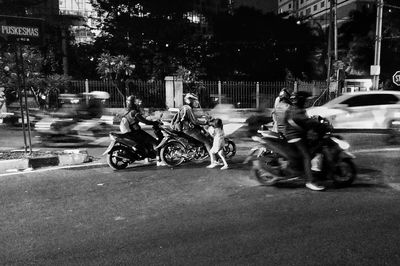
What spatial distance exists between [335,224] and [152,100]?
75.5 feet

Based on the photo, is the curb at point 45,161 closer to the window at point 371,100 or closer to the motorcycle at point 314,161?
the motorcycle at point 314,161

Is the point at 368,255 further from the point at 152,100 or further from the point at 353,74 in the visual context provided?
the point at 353,74

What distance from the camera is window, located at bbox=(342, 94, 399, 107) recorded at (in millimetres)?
13562

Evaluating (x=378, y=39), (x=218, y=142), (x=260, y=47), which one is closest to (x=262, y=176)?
(x=218, y=142)

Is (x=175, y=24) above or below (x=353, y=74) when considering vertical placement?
above

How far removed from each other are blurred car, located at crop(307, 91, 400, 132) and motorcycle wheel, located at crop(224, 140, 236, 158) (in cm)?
537

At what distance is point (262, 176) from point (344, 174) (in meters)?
1.28

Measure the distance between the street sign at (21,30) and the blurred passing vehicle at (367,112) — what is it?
888cm

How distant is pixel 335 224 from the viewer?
499cm

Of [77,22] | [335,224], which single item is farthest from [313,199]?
[77,22]

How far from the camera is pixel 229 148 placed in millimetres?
9484

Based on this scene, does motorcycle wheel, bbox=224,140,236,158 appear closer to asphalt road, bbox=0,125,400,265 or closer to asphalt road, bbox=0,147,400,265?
asphalt road, bbox=0,125,400,265

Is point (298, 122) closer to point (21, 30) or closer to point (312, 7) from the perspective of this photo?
point (21, 30)

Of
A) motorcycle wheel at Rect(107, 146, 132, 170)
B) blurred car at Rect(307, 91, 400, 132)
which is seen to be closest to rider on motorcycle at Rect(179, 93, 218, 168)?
motorcycle wheel at Rect(107, 146, 132, 170)
